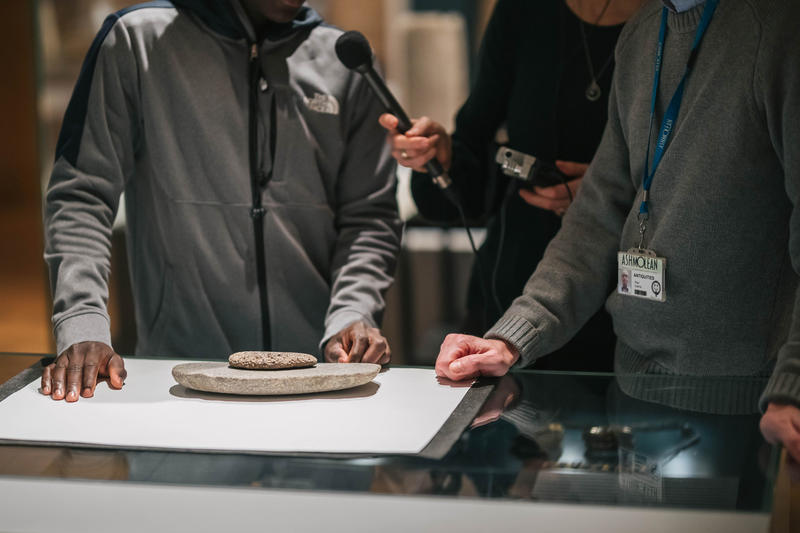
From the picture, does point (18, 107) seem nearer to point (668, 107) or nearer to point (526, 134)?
point (526, 134)

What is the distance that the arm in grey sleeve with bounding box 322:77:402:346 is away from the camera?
1.69m

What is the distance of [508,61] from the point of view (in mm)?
1791

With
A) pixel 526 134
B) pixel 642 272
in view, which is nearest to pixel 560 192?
pixel 526 134

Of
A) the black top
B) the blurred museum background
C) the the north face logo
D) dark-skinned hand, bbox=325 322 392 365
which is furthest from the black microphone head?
the blurred museum background

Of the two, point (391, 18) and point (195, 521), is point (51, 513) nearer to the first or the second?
point (195, 521)

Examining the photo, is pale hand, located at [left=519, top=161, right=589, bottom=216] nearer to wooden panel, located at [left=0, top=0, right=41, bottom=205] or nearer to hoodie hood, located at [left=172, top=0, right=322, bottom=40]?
hoodie hood, located at [left=172, top=0, right=322, bottom=40]

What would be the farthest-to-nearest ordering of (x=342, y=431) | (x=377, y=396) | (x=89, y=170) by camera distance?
(x=89, y=170) → (x=377, y=396) → (x=342, y=431)

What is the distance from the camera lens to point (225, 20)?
1641 millimetres

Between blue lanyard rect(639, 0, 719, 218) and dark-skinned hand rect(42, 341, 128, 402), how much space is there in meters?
0.76

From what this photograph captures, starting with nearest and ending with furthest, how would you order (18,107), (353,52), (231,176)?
1. (353,52)
2. (231,176)
3. (18,107)

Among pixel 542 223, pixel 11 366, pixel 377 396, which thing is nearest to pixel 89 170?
pixel 11 366

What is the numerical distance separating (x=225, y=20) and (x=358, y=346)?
0.64 meters

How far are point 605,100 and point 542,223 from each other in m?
0.26

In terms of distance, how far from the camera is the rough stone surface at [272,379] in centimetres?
116
